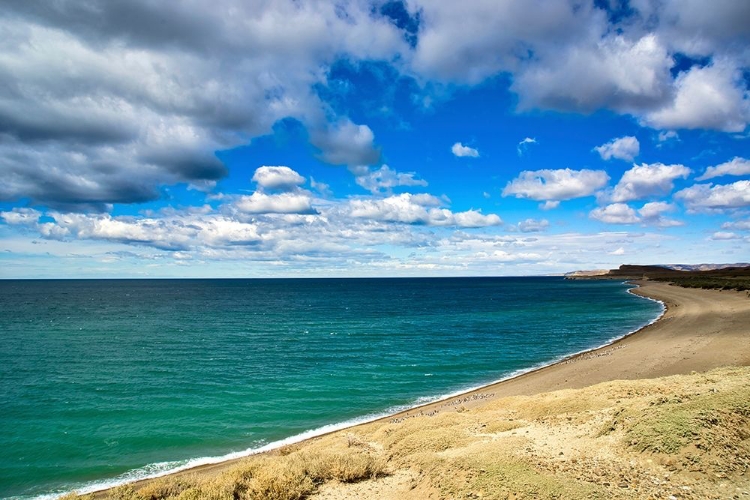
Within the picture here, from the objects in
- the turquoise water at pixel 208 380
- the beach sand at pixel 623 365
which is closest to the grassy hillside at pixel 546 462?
the beach sand at pixel 623 365

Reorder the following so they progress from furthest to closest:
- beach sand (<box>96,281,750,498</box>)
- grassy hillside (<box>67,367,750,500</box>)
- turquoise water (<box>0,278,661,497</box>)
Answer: beach sand (<box>96,281,750,498</box>), turquoise water (<box>0,278,661,497</box>), grassy hillside (<box>67,367,750,500</box>)

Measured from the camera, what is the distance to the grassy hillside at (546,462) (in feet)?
31.6

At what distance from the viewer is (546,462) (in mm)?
11148

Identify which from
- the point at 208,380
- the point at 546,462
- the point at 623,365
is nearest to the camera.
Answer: the point at 546,462

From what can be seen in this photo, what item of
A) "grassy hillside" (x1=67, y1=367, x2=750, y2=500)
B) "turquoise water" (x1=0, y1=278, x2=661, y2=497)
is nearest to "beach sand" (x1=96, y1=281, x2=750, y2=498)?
"turquoise water" (x1=0, y1=278, x2=661, y2=497)

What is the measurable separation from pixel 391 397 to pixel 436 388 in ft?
12.2

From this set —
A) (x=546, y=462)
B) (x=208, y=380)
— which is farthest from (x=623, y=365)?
Result: (x=208, y=380)

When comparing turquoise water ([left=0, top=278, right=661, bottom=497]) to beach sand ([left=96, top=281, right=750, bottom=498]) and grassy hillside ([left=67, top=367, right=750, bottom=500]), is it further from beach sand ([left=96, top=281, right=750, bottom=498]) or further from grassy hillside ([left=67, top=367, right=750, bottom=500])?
grassy hillside ([left=67, top=367, right=750, bottom=500])

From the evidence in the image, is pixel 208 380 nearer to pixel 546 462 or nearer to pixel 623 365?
pixel 546 462

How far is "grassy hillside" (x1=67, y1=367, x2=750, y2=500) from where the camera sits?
9.63 m

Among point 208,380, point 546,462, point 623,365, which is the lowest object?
point 208,380

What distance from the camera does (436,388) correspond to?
29.3 meters

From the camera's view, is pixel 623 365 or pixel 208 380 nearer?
pixel 623 365

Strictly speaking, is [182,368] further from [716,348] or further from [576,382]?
[716,348]
